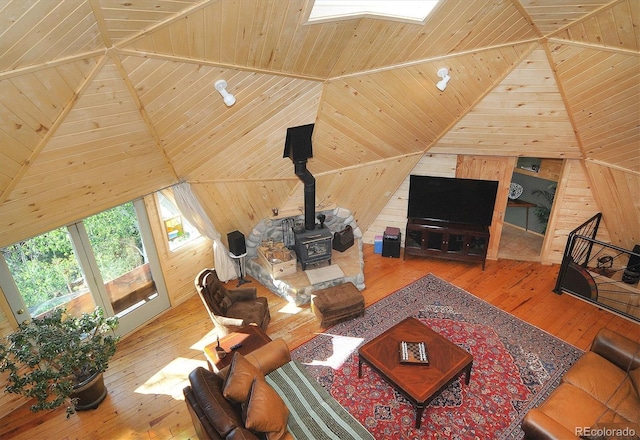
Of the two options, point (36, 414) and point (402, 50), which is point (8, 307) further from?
point (402, 50)

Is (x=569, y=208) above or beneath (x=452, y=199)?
beneath

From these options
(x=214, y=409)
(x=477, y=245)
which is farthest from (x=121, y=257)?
(x=477, y=245)

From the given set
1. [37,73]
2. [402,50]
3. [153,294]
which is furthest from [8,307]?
[402,50]

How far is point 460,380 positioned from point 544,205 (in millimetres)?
5356

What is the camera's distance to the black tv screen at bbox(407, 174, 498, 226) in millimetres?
6770

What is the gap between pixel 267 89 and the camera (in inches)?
165

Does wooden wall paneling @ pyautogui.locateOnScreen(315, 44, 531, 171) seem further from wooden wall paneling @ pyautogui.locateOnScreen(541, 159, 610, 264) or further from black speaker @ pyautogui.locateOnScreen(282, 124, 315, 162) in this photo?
wooden wall paneling @ pyautogui.locateOnScreen(541, 159, 610, 264)

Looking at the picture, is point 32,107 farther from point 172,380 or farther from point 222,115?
point 172,380

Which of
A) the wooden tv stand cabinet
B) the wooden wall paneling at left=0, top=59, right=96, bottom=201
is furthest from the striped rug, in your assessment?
the wooden tv stand cabinet

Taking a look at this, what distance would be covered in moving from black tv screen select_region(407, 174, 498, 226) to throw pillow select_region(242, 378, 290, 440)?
15.0 feet

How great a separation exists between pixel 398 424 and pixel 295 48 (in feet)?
13.0

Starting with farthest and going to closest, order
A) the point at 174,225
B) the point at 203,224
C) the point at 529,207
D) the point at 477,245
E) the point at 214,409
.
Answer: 1. the point at 529,207
2. the point at 477,245
3. the point at 174,225
4. the point at 203,224
5. the point at 214,409

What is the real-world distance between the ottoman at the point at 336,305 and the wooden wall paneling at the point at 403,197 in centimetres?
234

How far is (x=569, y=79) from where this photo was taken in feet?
15.1
